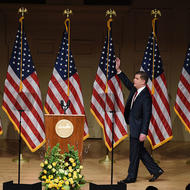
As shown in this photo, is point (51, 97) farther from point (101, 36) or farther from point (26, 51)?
point (101, 36)

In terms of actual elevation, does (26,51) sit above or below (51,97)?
above

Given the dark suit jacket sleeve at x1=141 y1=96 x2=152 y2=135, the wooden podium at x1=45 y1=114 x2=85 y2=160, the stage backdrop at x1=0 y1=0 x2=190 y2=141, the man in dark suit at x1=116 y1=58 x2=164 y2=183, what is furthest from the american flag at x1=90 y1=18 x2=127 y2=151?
the stage backdrop at x1=0 y1=0 x2=190 y2=141

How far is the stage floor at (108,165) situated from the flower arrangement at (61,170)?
0.45 meters

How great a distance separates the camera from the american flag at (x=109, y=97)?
7211mm

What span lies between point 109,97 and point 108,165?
131 cm

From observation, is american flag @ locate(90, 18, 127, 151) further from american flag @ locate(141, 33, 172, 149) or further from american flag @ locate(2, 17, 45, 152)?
american flag @ locate(2, 17, 45, 152)

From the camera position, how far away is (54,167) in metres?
4.92

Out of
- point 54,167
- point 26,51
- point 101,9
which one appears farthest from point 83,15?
point 54,167

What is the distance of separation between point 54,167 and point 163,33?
5.82 meters

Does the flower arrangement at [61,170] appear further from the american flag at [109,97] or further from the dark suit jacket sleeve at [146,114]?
the american flag at [109,97]

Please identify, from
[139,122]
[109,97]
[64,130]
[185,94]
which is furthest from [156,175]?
[185,94]

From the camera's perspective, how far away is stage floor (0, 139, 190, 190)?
579 cm

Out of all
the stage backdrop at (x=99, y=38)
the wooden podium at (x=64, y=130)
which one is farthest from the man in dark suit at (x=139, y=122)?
the stage backdrop at (x=99, y=38)

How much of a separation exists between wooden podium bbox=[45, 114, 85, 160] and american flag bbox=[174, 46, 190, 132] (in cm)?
279
